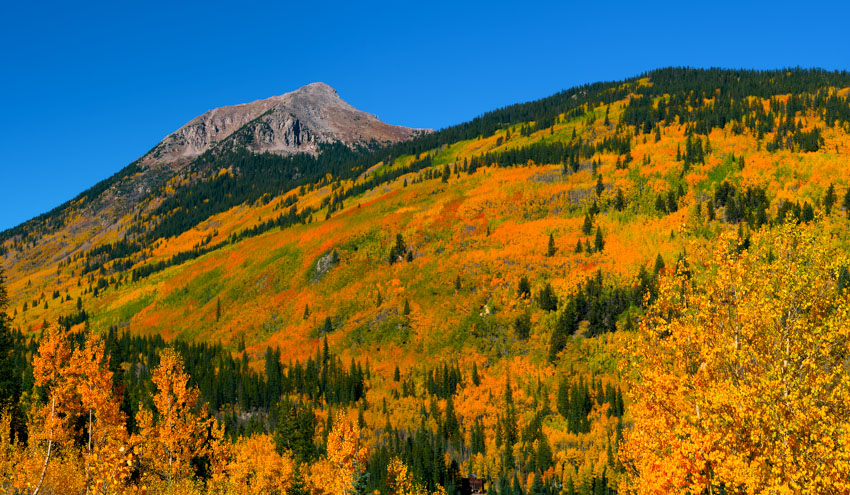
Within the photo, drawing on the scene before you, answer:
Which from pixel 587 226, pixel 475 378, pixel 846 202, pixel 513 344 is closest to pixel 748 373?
pixel 475 378

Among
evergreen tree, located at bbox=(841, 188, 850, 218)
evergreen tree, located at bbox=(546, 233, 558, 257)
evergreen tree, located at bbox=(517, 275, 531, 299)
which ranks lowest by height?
evergreen tree, located at bbox=(517, 275, 531, 299)

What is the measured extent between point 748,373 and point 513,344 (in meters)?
85.4

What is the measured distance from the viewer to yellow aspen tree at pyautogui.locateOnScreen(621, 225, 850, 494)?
48.0 ft

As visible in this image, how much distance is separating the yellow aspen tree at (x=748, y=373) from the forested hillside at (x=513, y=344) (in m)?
0.12

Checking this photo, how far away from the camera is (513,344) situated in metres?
100

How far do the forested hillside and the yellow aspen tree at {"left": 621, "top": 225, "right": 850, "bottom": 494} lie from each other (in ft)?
0.41

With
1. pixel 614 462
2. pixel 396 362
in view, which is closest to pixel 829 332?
pixel 614 462

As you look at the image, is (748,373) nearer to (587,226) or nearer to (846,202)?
(587,226)

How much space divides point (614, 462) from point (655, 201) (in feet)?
264

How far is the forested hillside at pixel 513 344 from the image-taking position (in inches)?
711

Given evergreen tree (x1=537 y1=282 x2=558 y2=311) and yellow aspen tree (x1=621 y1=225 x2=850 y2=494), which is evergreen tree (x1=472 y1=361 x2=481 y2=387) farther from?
yellow aspen tree (x1=621 y1=225 x2=850 y2=494)

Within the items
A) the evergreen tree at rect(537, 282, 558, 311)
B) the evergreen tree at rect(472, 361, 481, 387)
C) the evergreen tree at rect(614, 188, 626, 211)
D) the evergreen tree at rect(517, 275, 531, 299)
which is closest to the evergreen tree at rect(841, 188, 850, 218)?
the evergreen tree at rect(614, 188, 626, 211)

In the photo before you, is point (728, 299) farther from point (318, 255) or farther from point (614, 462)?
point (318, 255)

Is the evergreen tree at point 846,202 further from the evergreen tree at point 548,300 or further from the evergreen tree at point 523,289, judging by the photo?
the evergreen tree at point 523,289
